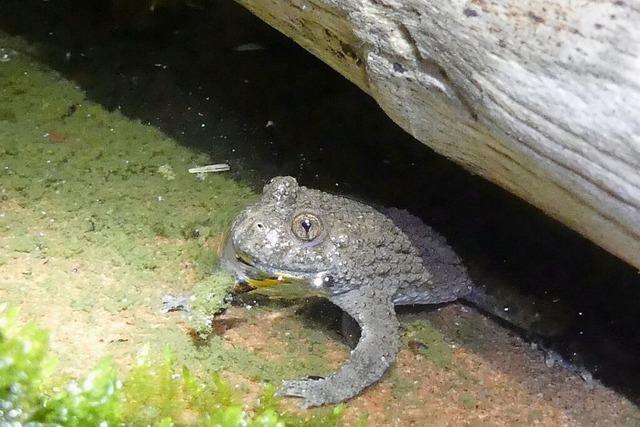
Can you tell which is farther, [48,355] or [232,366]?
[232,366]

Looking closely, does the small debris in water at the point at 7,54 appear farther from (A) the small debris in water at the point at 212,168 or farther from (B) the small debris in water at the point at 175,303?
(B) the small debris in water at the point at 175,303

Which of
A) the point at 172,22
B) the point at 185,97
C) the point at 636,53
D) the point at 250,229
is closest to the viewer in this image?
the point at 636,53

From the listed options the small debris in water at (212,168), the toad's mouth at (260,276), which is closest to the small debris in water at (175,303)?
the toad's mouth at (260,276)

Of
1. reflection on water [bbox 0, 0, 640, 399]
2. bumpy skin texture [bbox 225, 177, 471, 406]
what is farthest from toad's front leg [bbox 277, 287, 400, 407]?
reflection on water [bbox 0, 0, 640, 399]

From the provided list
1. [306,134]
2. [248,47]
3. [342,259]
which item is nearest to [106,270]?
[342,259]

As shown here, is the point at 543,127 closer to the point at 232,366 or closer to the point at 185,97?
the point at 232,366

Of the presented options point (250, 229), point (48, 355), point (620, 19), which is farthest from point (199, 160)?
point (620, 19)

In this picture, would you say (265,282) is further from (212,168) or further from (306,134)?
(306,134)
